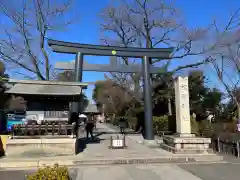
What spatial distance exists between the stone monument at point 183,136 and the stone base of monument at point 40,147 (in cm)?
486

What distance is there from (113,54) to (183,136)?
7.78 metres

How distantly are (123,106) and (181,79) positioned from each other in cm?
3696

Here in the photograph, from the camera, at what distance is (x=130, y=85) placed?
37.1 m

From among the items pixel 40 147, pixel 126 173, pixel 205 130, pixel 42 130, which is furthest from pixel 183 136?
pixel 42 130

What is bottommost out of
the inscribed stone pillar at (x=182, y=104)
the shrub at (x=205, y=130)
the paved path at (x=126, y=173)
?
the paved path at (x=126, y=173)

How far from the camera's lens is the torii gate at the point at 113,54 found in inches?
687

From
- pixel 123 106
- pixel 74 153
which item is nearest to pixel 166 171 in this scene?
pixel 74 153

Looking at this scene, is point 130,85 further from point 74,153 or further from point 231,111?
point 74,153

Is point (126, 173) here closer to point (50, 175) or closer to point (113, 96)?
point (50, 175)

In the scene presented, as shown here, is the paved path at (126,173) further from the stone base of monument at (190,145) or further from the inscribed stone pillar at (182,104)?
the inscribed stone pillar at (182,104)

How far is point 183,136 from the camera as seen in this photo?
12820mm

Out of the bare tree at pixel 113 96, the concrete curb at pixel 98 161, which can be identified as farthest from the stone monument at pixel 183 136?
the bare tree at pixel 113 96

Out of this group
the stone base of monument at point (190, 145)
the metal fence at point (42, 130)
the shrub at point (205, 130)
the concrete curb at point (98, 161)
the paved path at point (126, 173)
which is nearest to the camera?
the paved path at point (126, 173)

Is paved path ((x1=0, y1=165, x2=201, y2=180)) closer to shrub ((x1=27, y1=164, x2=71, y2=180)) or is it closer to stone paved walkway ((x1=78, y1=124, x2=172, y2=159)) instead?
stone paved walkway ((x1=78, y1=124, x2=172, y2=159))
